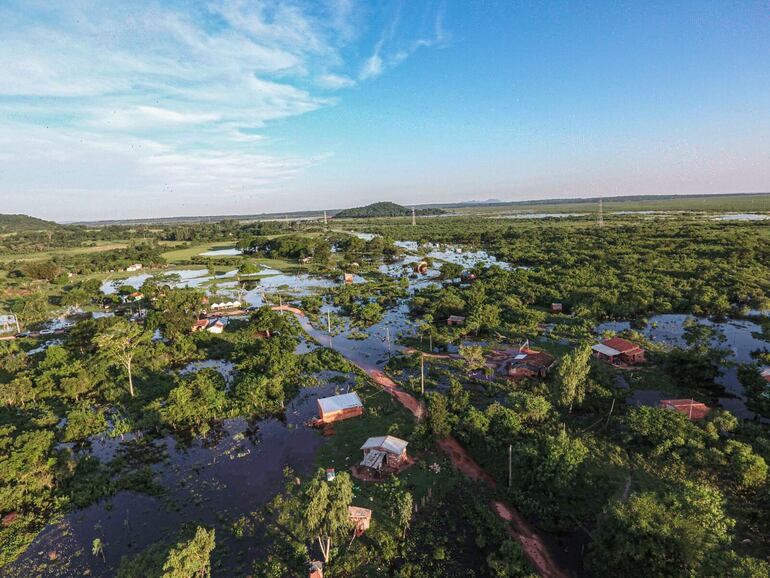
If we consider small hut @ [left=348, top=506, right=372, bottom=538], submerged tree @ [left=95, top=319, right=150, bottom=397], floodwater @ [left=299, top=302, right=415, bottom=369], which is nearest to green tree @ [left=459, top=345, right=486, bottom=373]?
floodwater @ [left=299, top=302, right=415, bottom=369]

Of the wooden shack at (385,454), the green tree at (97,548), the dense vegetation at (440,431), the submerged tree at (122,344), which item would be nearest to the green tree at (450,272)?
the dense vegetation at (440,431)

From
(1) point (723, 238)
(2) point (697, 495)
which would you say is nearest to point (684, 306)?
(2) point (697, 495)

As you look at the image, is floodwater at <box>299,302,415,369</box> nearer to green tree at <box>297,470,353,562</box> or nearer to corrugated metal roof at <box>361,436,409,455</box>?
corrugated metal roof at <box>361,436,409,455</box>

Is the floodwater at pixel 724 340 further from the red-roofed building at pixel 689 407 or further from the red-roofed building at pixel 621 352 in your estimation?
the red-roofed building at pixel 621 352

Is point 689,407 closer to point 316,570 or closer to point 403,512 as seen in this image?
point 403,512

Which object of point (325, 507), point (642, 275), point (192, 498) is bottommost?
point (192, 498)

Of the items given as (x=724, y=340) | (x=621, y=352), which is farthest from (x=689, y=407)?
(x=724, y=340)
